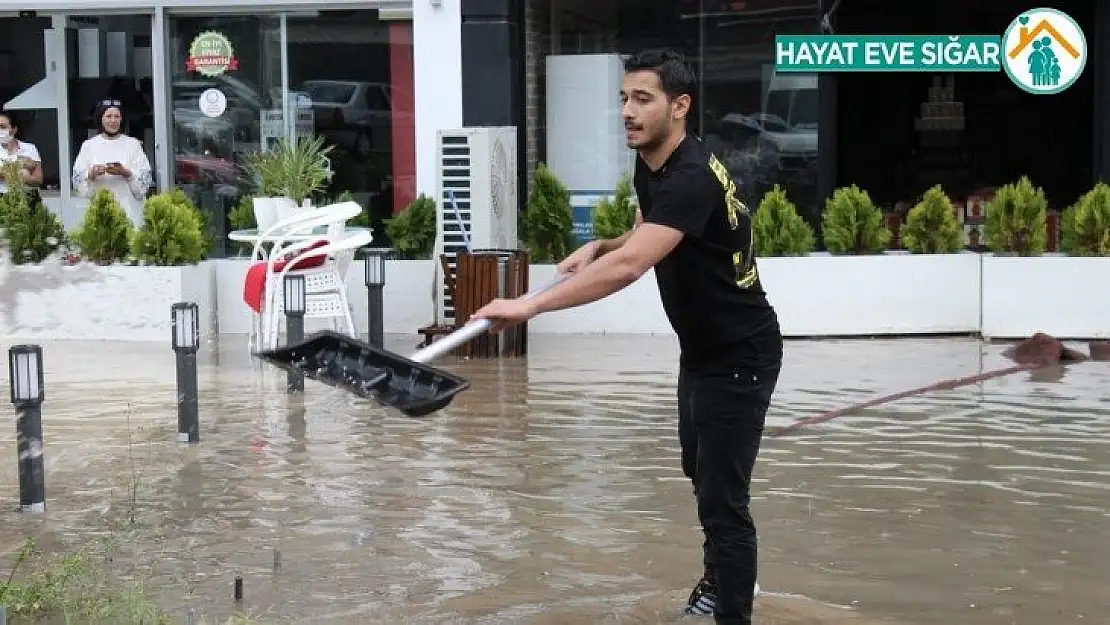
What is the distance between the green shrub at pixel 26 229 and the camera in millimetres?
12719

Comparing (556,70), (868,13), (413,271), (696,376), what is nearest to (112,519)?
(696,376)

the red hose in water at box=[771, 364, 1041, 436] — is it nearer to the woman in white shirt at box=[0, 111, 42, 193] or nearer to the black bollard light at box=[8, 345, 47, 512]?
the black bollard light at box=[8, 345, 47, 512]

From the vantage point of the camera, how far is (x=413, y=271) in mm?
12977

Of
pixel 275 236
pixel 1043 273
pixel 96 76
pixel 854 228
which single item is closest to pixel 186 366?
pixel 275 236

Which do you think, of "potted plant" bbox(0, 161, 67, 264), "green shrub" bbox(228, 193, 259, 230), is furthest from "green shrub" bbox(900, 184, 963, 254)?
"potted plant" bbox(0, 161, 67, 264)

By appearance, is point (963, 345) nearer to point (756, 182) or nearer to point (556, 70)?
point (756, 182)

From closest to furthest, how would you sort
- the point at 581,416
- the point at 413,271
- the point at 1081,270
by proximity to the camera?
the point at 581,416
the point at 1081,270
the point at 413,271

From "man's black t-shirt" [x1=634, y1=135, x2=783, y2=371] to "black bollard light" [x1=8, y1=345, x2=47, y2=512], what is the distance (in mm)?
3225

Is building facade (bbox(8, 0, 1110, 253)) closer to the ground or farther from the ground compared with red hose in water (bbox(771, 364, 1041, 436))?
farther from the ground

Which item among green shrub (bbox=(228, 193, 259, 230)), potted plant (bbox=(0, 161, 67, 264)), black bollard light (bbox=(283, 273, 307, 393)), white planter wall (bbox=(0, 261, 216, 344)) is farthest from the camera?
green shrub (bbox=(228, 193, 259, 230))

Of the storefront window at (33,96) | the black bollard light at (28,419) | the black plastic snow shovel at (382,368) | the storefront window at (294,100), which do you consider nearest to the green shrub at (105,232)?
the storefront window at (294,100)

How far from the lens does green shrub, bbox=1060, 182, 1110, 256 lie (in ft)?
39.9

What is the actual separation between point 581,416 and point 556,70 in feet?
18.9

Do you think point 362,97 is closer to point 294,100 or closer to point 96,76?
point 294,100
